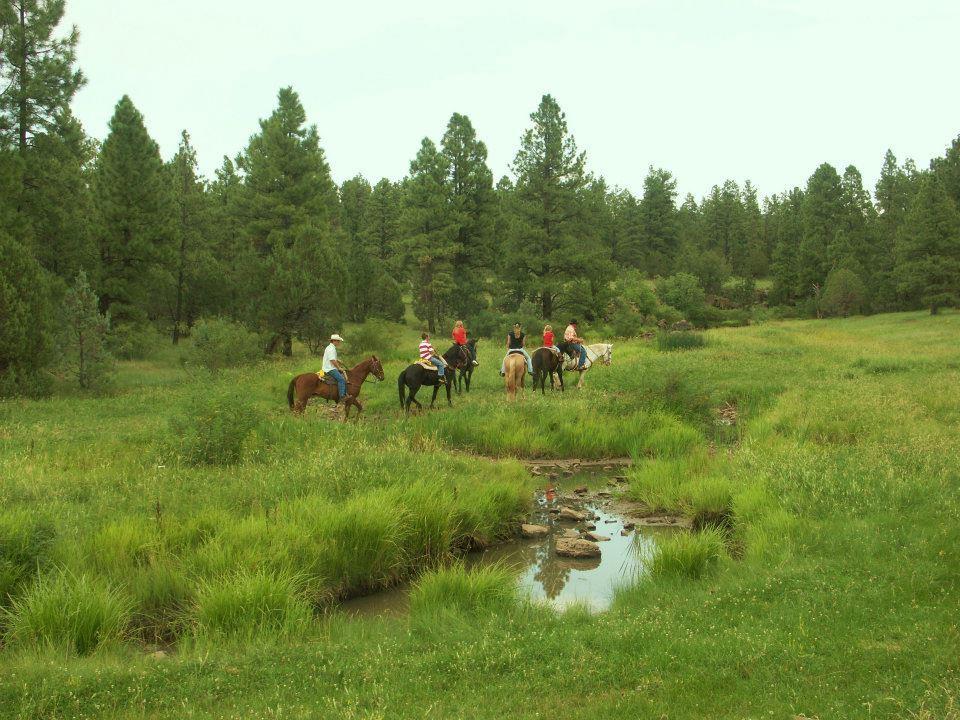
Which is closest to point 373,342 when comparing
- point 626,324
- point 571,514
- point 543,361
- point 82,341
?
point 543,361

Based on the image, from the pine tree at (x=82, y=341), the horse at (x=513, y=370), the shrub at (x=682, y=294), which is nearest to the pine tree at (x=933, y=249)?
the shrub at (x=682, y=294)

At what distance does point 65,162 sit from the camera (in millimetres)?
27984

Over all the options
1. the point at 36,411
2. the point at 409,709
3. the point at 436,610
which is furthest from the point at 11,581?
the point at 36,411

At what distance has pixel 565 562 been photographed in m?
9.84

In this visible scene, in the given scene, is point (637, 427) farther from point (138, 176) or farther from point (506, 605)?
point (138, 176)

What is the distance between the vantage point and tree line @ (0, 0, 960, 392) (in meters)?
26.3

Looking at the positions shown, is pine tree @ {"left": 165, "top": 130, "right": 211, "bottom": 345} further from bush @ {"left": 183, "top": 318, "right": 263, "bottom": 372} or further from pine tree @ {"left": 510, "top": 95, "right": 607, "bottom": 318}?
pine tree @ {"left": 510, "top": 95, "right": 607, "bottom": 318}

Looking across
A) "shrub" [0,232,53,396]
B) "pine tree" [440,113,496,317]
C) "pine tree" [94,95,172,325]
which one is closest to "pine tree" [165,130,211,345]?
"pine tree" [94,95,172,325]

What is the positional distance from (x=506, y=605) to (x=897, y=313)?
57123 millimetres

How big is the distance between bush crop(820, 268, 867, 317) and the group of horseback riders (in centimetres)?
4052

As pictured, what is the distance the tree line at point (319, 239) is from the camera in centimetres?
2631

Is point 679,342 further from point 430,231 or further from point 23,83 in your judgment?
point 23,83

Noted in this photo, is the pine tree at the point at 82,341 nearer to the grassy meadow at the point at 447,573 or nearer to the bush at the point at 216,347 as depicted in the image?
the bush at the point at 216,347

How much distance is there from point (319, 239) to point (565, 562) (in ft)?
99.9
